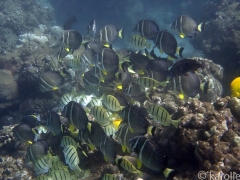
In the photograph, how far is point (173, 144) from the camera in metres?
4.42

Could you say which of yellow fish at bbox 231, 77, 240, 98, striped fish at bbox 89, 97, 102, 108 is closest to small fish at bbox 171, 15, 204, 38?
yellow fish at bbox 231, 77, 240, 98

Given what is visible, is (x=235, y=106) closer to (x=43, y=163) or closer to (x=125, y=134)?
(x=125, y=134)

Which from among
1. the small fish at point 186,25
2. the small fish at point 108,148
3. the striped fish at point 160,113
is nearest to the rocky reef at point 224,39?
the small fish at point 186,25

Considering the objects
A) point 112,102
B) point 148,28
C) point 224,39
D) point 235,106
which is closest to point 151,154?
point 112,102

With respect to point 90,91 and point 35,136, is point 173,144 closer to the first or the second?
point 90,91

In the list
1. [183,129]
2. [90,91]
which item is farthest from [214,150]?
[90,91]

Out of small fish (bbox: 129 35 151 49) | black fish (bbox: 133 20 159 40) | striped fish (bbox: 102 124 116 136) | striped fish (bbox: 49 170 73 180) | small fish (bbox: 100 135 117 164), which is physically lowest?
striped fish (bbox: 49 170 73 180)

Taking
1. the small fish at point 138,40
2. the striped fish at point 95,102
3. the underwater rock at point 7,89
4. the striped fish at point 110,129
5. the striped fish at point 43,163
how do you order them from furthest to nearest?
1. the underwater rock at point 7,89
2. the small fish at point 138,40
3. the striped fish at point 95,102
4. the striped fish at point 110,129
5. the striped fish at point 43,163

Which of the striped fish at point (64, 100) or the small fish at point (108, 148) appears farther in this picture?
the striped fish at point (64, 100)

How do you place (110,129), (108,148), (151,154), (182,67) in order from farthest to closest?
(182,67)
(110,129)
(108,148)
(151,154)

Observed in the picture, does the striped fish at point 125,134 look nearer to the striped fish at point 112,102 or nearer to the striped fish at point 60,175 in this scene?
the striped fish at point 112,102

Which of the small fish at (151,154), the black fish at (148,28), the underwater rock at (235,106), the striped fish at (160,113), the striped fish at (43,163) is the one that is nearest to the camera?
the small fish at (151,154)

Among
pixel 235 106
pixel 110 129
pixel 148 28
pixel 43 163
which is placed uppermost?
pixel 148 28

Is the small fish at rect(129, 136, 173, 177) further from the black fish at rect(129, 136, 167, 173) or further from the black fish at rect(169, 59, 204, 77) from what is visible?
the black fish at rect(169, 59, 204, 77)
